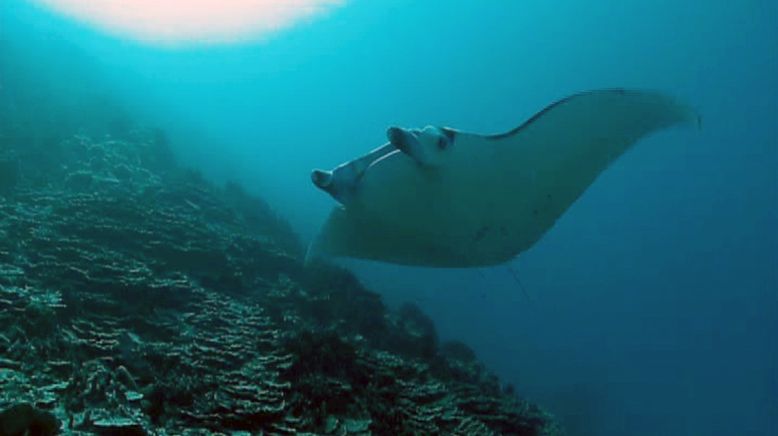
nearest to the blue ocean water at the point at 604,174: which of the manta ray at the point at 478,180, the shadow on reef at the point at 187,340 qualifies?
the shadow on reef at the point at 187,340

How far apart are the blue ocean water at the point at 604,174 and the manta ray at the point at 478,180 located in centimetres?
2240

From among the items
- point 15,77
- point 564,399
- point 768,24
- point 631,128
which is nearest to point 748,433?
point 564,399

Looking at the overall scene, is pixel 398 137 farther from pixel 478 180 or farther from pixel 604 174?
pixel 604 174

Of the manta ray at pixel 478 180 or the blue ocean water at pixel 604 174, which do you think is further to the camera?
the blue ocean water at pixel 604 174

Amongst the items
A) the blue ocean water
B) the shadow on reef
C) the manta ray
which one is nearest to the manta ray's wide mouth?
the manta ray

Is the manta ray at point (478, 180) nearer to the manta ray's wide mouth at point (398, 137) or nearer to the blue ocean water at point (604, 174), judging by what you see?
the manta ray's wide mouth at point (398, 137)

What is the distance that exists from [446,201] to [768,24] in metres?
53.8

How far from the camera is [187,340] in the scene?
18.0ft

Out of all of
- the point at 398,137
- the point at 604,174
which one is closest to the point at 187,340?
the point at 398,137

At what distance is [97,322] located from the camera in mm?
5363

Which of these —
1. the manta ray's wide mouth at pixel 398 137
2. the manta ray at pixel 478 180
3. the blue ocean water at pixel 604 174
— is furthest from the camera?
the blue ocean water at pixel 604 174

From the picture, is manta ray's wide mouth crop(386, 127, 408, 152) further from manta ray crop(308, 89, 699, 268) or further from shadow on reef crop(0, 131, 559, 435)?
shadow on reef crop(0, 131, 559, 435)

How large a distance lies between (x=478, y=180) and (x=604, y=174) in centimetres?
6128

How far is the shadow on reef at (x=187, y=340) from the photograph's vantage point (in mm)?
3645
